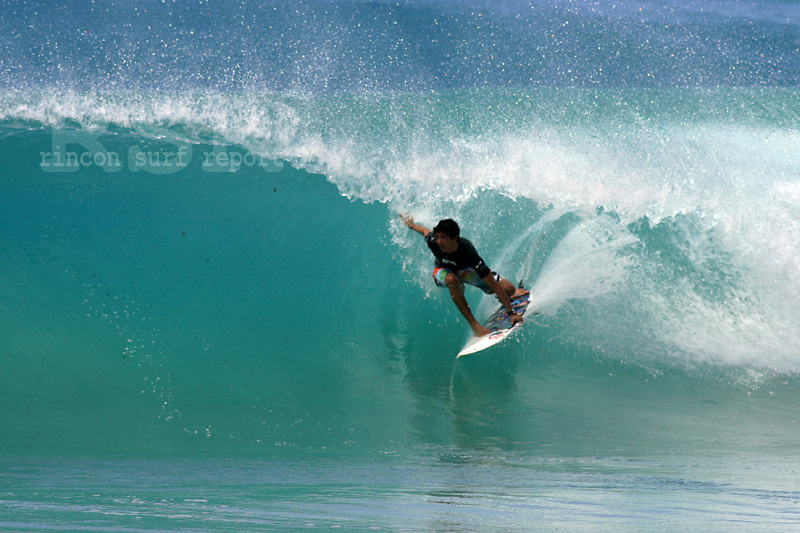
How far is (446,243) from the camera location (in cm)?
472

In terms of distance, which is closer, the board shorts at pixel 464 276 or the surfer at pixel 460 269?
the surfer at pixel 460 269

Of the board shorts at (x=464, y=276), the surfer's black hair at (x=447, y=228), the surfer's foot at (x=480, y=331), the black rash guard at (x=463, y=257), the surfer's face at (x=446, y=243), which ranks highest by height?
the surfer's black hair at (x=447, y=228)

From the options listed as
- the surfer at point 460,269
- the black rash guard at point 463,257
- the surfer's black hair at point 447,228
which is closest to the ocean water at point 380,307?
the surfer at point 460,269

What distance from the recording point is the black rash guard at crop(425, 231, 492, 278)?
4.82 metres

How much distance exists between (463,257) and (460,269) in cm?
16

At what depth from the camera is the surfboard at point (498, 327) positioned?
5.16 meters

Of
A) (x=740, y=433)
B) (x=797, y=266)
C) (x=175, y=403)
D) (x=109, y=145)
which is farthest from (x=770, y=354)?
(x=109, y=145)

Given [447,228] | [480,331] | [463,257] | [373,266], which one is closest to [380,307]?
[373,266]

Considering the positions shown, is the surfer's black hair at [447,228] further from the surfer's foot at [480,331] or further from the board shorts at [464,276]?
the surfer's foot at [480,331]

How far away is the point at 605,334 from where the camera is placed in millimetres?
5762

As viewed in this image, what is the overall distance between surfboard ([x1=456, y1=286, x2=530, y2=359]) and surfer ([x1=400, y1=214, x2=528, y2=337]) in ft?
0.17

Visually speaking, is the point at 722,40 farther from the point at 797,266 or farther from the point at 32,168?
the point at 32,168

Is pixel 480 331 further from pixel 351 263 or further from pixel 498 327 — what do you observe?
pixel 351 263

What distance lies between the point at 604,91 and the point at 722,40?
6078 mm
